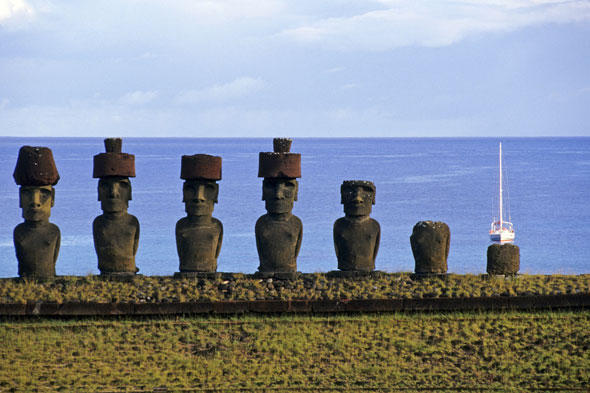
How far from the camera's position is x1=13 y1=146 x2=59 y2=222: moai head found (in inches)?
548

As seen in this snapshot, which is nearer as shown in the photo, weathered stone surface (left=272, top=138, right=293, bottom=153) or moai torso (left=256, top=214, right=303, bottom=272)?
moai torso (left=256, top=214, right=303, bottom=272)

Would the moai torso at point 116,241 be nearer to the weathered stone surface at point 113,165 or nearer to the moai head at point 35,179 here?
the weathered stone surface at point 113,165

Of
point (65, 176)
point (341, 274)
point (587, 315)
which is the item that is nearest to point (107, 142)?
point (341, 274)

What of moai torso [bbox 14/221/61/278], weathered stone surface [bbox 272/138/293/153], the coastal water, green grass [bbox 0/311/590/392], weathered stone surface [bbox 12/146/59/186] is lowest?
green grass [bbox 0/311/590/392]

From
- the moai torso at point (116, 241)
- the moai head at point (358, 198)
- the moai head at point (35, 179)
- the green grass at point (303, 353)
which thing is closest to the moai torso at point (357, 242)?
the moai head at point (358, 198)

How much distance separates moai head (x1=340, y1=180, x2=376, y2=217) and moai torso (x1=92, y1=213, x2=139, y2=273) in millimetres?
3099

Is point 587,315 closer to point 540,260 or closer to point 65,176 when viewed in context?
point 540,260

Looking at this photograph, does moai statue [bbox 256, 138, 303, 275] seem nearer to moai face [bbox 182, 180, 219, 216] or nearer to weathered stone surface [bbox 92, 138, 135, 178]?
moai face [bbox 182, 180, 219, 216]

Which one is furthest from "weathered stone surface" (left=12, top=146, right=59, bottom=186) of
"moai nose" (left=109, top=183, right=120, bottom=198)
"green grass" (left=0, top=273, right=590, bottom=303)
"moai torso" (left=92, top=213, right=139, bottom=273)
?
"green grass" (left=0, top=273, right=590, bottom=303)

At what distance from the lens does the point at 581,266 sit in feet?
139

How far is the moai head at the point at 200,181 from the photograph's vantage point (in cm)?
1388

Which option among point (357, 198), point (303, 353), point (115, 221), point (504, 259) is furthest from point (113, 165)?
point (504, 259)

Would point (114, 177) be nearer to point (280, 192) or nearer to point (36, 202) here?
point (36, 202)

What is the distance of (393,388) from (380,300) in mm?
2248
